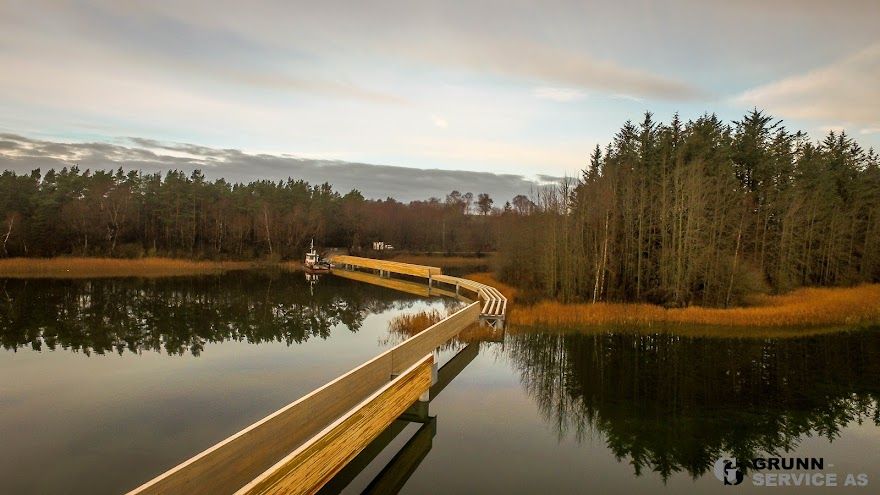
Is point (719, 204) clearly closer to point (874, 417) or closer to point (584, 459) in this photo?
point (874, 417)

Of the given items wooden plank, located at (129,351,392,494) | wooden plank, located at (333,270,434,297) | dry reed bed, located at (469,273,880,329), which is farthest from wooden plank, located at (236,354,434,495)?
wooden plank, located at (333,270,434,297)

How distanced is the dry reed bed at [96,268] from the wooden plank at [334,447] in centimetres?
4036

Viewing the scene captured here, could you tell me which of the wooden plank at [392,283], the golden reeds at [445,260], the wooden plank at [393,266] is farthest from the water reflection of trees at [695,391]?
the golden reeds at [445,260]

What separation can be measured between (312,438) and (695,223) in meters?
24.3

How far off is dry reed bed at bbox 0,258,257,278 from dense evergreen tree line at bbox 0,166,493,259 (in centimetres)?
577

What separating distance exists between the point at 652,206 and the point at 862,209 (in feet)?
83.2

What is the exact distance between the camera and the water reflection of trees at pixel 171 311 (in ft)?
56.6

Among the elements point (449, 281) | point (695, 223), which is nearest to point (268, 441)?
point (695, 223)

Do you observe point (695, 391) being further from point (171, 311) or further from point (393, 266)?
point (393, 266)

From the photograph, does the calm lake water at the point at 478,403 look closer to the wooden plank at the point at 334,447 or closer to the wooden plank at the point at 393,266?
the wooden plank at the point at 334,447

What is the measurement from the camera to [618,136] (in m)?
32.8

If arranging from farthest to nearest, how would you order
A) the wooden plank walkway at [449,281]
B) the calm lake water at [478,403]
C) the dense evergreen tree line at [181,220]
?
1. the dense evergreen tree line at [181,220]
2. the wooden plank walkway at [449,281]
3. the calm lake water at [478,403]

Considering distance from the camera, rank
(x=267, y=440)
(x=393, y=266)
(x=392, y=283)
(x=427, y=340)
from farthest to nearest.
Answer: (x=393, y=266), (x=392, y=283), (x=427, y=340), (x=267, y=440)

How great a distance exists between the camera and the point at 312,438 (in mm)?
5848
